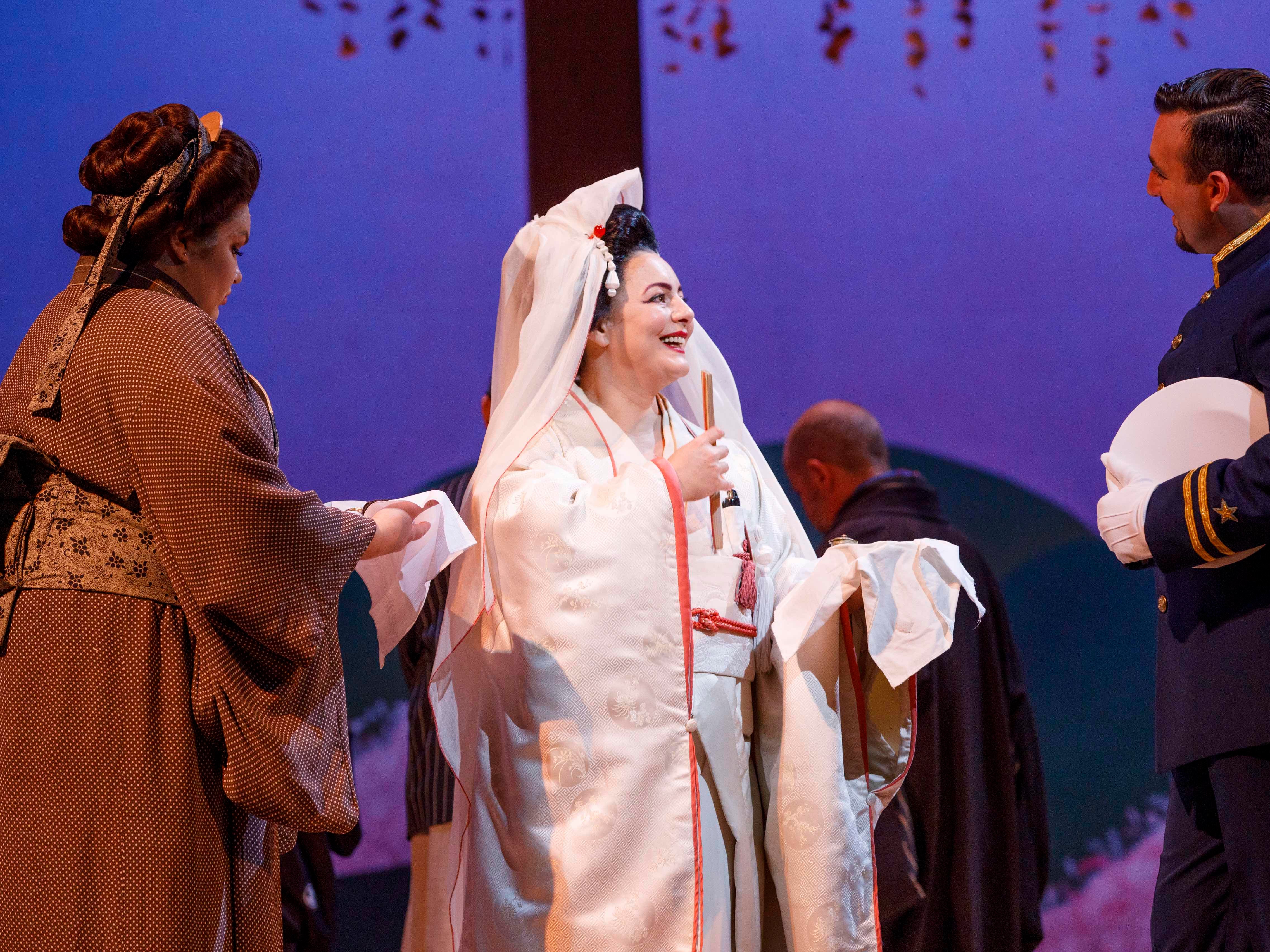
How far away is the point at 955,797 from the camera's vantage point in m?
3.22

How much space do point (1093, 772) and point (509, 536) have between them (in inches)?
113

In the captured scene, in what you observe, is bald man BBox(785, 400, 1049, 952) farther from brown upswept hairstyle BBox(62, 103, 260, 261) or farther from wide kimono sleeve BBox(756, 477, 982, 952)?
brown upswept hairstyle BBox(62, 103, 260, 261)

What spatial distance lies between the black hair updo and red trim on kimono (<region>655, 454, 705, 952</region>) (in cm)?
39

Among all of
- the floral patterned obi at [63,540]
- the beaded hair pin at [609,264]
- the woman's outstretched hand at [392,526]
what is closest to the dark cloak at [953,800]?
the beaded hair pin at [609,264]

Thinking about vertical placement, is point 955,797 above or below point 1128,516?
below

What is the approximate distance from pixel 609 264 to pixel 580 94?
100 cm

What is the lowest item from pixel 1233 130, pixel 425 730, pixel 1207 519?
pixel 425 730

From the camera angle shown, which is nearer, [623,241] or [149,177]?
[149,177]

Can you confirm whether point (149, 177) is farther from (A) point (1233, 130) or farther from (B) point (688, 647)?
(A) point (1233, 130)

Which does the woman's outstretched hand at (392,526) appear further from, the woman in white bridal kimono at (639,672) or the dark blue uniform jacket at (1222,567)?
the dark blue uniform jacket at (1222,567)

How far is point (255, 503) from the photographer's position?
5.33 feet

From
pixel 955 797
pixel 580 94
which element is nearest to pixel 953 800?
pixel 955 797

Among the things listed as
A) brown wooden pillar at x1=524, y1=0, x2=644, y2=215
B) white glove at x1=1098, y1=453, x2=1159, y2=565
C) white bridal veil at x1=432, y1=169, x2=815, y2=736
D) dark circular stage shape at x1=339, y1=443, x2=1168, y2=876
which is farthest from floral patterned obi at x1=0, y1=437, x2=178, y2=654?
dark circular stage shape at x1=339, y1=443, x2=1168, y2=876

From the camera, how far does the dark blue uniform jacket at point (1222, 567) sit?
6.35ft
